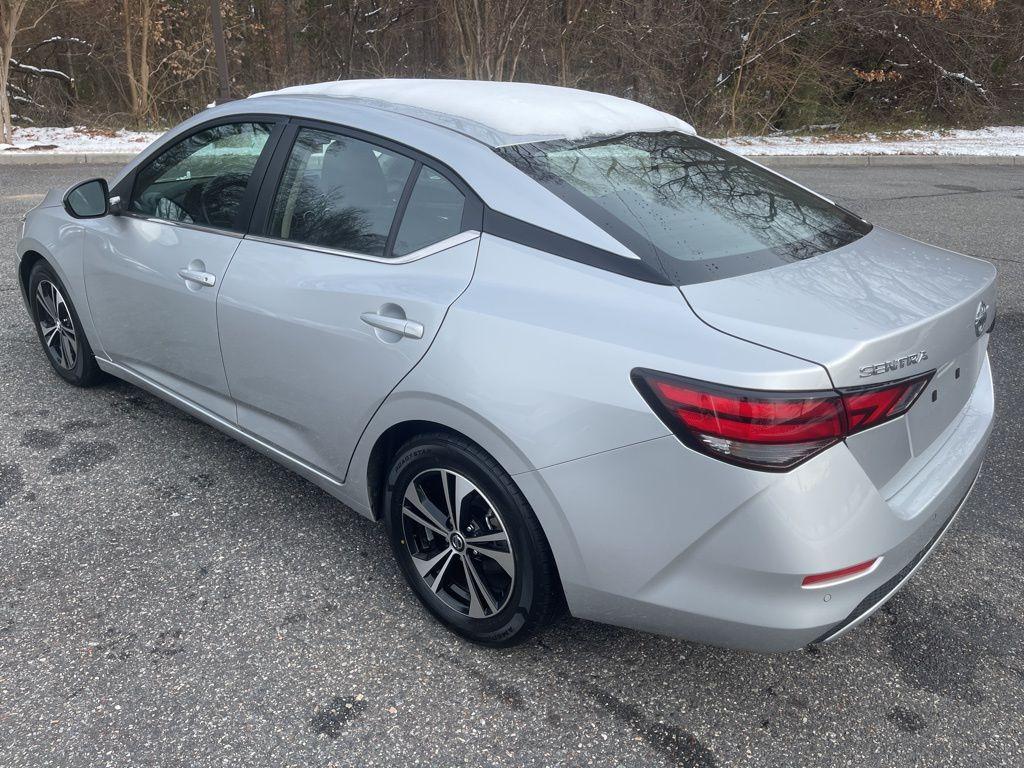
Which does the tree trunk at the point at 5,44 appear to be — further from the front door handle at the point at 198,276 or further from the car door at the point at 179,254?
the front door handle at the point at 198,276

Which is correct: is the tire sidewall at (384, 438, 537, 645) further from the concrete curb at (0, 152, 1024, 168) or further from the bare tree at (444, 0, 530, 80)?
the bare tree at (444, 0, 530, 80)

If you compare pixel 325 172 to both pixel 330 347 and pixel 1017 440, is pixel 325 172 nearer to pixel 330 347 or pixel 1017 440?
pixel 330 347

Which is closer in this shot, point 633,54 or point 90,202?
point 90,202

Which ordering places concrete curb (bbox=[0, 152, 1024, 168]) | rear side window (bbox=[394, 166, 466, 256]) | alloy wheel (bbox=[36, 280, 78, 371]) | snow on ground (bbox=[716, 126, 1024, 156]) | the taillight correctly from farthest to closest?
snow on ground (bbox=[716, 126, 1024, 156]) < concrete curb (bbox=[0, 152, 1024, 168]) < alloy wheel (bbox=[36, 280, 78, 371]) < rear side window (bbox=[394, 166, 466, 256]) < the taillight

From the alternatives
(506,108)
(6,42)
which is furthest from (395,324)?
(6,42)

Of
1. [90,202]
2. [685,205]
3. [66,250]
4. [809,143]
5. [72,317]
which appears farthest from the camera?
[809,143]

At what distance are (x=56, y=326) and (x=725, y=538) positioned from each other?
12.1 feet

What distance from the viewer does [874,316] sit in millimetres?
2004

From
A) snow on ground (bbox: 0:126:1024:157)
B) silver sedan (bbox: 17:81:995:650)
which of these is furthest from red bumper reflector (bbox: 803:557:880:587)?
snow on ground (bbox: 0:126:1024:157)

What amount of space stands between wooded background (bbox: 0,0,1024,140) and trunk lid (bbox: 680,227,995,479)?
1686 cm

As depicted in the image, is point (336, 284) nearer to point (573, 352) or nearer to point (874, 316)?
point (573, 352)

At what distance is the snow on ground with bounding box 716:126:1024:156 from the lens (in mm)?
15234

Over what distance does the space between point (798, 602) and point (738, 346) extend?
61 cm

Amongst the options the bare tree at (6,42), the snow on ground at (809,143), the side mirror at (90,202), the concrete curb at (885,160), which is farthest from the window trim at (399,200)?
the bare tree at (6,42)
